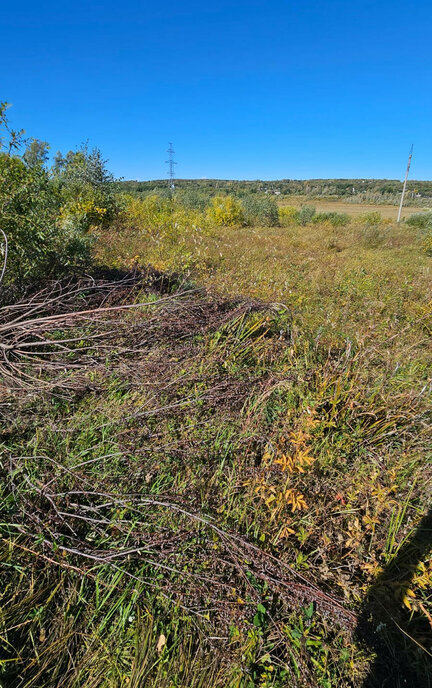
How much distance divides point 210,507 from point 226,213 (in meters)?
15.1

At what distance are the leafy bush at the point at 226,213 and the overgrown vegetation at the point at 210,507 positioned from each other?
476 inches

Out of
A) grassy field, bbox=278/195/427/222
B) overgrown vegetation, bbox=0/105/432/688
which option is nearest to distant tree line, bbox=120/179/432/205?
grassy field, bbox=278/195/427/222

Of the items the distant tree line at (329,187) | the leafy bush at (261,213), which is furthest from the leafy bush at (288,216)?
the distant tree line at (329,187)

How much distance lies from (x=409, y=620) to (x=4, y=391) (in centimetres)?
313

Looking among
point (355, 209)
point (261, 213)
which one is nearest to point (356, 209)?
point (355, 209)

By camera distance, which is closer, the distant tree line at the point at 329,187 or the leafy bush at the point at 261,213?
the leafy bush at the point at 261,213

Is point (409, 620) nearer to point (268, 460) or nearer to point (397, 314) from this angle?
point (268, 460)

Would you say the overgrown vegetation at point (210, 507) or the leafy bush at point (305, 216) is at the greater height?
the leafy bush at point (305, 216)

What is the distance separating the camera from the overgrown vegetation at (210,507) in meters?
1.33

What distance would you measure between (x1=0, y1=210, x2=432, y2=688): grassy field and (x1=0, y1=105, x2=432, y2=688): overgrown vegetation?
1cm

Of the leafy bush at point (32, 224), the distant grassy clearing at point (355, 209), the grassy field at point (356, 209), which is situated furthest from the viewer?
the distant grassy clearing at point (355, 209)

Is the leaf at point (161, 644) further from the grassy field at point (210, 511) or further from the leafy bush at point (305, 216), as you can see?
the leafy bush at point (305, 216)

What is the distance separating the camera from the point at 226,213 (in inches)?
589

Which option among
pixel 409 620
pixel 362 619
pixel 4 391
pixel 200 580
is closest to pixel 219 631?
pixel 200 580
